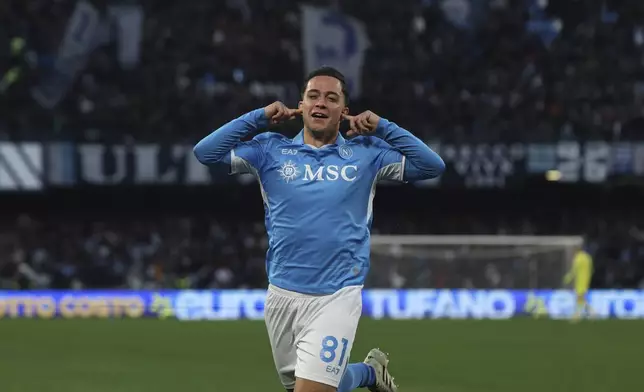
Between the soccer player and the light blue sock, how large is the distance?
1.53 feet

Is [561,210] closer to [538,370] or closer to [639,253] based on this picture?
[639,253]

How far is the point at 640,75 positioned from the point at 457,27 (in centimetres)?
489

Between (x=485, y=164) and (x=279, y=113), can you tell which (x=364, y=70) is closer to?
(x=485, y=164)

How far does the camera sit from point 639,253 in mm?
30422

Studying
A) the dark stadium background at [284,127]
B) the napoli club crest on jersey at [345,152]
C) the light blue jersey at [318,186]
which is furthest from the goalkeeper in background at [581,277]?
the napoli club crest on jersey at [345,152]

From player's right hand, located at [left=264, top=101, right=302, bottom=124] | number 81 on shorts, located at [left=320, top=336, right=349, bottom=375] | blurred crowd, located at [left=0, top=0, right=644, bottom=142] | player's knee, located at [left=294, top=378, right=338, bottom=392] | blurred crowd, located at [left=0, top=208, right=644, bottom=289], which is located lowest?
blurred crowd, located at [left=0, top=208, right=644, bottom=289]

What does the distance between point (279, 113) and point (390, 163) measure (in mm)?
677

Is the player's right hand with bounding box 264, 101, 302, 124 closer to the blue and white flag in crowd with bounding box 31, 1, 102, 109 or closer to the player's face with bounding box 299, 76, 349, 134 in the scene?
the player's face with bounding box 299, 76, 349, 134

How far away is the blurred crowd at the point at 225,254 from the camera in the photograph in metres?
28.8

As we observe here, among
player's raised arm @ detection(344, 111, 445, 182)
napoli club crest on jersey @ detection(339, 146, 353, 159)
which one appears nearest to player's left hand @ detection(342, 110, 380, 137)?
player's raised arm @ detection(344, 111, 445, 182)

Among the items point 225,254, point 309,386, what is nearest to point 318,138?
point 309,386

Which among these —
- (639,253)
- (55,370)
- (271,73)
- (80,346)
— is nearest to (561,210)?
(639,253)

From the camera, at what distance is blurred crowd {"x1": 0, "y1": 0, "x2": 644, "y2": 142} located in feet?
96.9

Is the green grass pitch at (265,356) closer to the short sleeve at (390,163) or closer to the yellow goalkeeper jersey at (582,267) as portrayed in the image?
the yellow goalkeeper jersey at (582,267)
